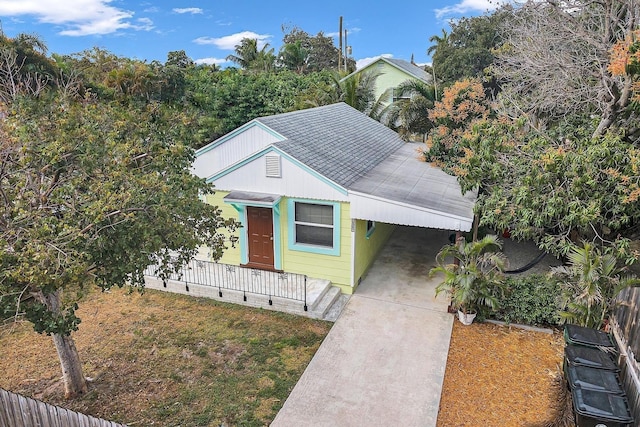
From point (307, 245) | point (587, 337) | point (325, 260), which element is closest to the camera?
point (587, 337)

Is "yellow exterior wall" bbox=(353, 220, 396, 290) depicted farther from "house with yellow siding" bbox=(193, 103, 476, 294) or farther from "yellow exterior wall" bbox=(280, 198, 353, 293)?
"yellow exterior wall" bbox=(280, 198, 353, 293)

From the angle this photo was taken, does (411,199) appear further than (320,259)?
No

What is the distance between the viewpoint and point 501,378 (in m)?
8.66

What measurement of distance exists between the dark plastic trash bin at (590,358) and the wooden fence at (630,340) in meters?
0.27

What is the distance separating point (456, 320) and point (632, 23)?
Result: 848cm

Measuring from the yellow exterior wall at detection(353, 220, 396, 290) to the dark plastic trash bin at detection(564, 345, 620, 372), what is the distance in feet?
18.5

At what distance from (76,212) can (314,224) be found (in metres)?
6.76

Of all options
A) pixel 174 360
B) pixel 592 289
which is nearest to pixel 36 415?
pixel 174 360

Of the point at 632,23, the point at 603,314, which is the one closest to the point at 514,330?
the point at 603,314

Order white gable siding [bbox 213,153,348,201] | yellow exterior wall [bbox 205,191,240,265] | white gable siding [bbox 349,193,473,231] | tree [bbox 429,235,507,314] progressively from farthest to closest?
yellow exterior wall [bbox 205,191,240,265] < white gable siding [bbox 213,153,348,201] < white gable siding [bbox 349,193,473,231] < tree [bbox 429,235,507,314]

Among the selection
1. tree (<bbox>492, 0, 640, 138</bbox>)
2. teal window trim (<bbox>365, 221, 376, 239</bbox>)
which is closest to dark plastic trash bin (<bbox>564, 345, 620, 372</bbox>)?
teal window trim (<bbox>365, 221, 376, 239</bbox>)

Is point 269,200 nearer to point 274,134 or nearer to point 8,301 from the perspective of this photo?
point 274,134

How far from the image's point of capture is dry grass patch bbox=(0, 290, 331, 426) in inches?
307

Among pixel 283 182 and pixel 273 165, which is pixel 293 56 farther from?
pixel 283 182
